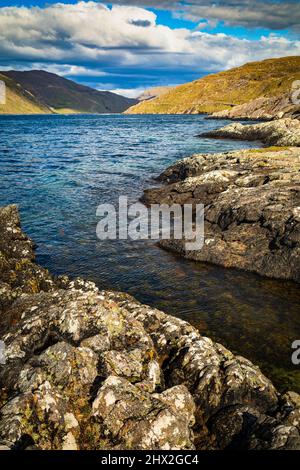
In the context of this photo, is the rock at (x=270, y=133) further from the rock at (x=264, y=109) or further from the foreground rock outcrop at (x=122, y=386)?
the foreground rock outcrop at (x=122, y=386)

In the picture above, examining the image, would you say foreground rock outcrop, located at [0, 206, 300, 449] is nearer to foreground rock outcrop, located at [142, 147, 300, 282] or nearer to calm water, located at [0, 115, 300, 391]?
calm water, located at [0, 115, 300, 391]

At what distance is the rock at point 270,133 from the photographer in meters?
56.8

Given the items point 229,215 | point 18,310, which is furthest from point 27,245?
point 229,215

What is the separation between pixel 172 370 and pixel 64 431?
11.0 ft

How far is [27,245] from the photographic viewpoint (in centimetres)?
1973

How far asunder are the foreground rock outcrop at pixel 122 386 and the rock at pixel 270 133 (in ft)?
162

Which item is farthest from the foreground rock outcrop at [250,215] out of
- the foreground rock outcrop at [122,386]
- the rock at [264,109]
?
the rock at [264,109]

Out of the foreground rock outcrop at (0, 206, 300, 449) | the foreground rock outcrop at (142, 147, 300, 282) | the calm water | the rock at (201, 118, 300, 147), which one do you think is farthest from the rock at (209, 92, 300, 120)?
the foreground rock outcrop at (0, 206, 300, 449)

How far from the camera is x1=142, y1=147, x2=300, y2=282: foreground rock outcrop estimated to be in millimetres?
19016

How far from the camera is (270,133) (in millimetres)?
72125

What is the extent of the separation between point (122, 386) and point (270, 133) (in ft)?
235

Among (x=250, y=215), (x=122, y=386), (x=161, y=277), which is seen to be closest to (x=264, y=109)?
(x=250, y=215)

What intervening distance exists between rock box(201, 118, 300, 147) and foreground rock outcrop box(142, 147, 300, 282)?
26451mm

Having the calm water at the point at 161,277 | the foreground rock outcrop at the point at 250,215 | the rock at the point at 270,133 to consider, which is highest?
the rock at the point at 270,133
